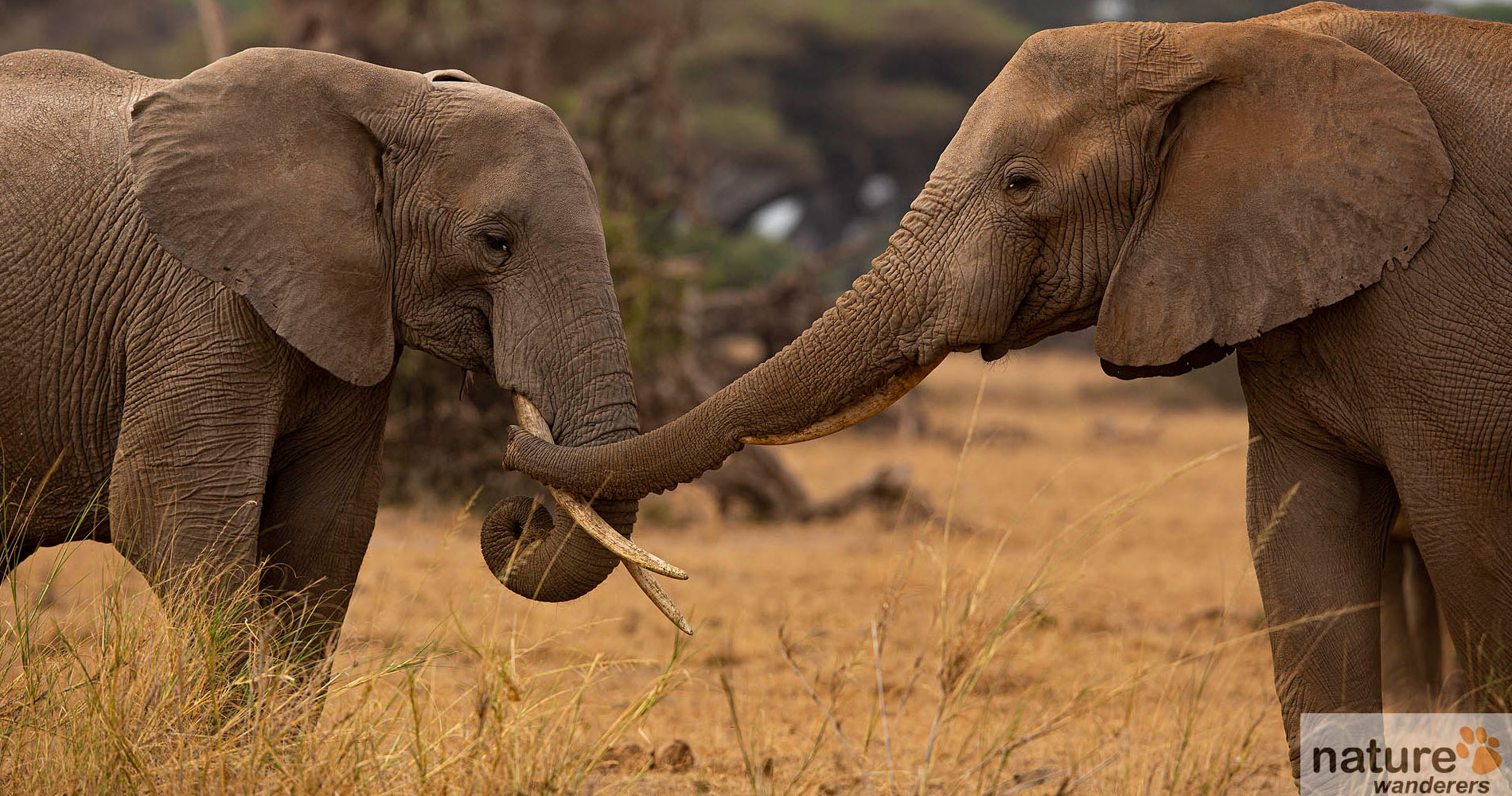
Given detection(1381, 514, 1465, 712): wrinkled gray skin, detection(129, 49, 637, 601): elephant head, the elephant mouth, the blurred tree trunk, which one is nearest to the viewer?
the elephant mouth

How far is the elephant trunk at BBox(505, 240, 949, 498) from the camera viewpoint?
4.06 metres

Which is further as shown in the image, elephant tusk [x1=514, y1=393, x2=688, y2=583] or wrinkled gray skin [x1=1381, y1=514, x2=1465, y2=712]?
wrinkled gray skin [x1=1381, y1=514, x2=1465, y2=712]

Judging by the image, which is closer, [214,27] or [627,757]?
[627,757]

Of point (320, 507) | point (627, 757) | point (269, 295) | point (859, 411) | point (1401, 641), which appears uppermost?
point (269, 295)

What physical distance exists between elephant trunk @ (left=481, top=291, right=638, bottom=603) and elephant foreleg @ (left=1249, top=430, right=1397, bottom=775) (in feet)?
5.42

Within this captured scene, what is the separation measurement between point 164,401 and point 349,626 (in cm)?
72

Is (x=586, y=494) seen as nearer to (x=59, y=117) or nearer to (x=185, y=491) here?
(x=185, y=491)

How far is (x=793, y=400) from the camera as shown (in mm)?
4102

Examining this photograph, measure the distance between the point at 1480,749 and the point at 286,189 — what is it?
3321 mm

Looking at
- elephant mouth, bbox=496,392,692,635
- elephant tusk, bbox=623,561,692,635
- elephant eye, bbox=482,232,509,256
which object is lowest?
elephant tusk, bbox=623,561,692,635

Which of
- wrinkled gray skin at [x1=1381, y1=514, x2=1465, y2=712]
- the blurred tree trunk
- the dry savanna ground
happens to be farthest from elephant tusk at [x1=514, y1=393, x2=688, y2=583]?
the blurred tree trunk

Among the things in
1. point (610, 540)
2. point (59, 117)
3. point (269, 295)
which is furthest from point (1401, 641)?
point (59, 117)

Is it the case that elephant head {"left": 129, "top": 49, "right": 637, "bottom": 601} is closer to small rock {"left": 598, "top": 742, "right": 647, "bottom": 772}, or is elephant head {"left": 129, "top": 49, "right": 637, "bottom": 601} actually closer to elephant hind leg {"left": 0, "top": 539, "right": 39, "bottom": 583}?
small rock {"left": 598, "top": 742, "right": 647, "bottom": 772}
